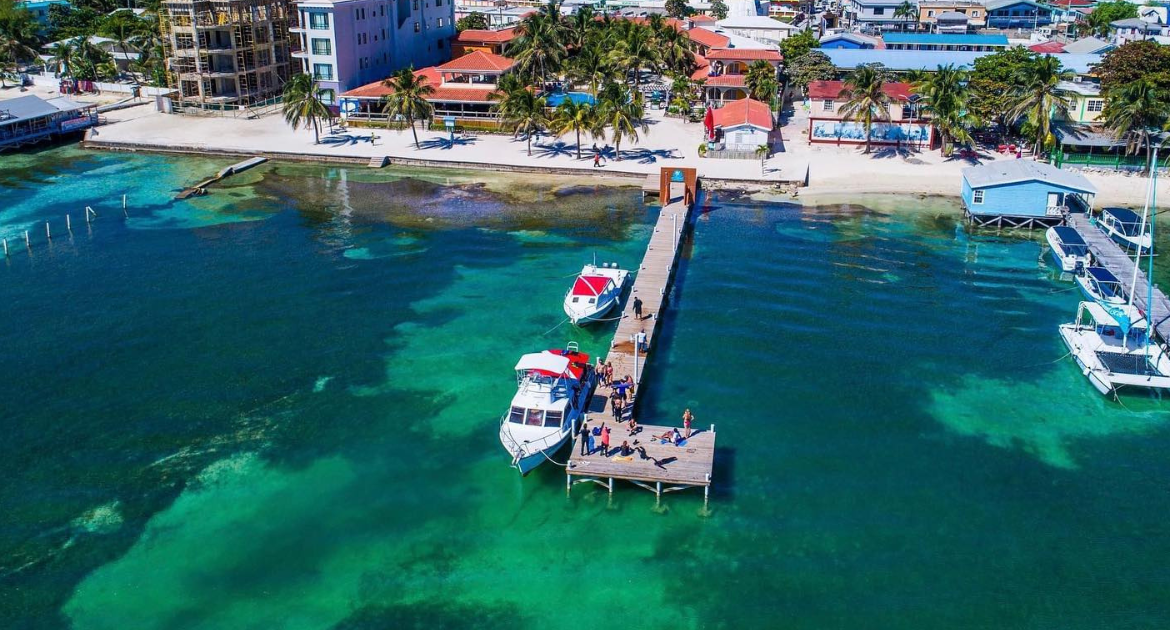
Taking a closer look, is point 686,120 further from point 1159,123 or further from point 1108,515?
point 1108,515

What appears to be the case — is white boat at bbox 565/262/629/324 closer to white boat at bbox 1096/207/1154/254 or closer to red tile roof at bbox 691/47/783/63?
white boat at bbox 1096/207/1154/254

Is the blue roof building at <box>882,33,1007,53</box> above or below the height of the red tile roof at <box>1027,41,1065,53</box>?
above

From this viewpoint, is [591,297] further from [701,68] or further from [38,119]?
[38,119]

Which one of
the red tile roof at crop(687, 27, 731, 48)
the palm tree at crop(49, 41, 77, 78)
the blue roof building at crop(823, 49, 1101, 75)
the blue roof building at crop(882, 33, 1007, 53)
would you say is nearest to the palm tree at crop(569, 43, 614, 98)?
the red tile roof at crop(687, 27, 731, 48)

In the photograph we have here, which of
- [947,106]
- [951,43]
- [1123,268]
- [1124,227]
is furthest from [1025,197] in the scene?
[951,43]

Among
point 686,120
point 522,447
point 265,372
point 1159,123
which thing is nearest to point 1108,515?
point 522,447

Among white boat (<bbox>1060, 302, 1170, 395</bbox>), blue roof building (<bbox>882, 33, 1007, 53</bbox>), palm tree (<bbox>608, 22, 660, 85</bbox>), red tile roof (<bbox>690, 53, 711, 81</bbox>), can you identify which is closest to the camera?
white boat (<bbox>1060, 302, 1170, 395</bbox>)

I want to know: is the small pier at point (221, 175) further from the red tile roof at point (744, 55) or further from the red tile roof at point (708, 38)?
the red tile roof at point (708, 38)
